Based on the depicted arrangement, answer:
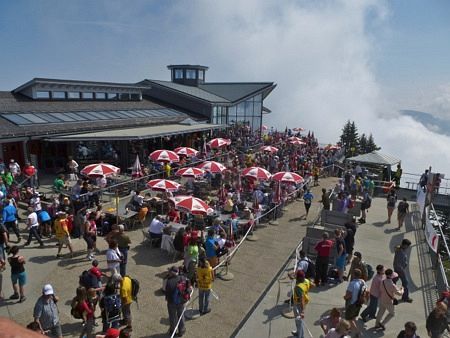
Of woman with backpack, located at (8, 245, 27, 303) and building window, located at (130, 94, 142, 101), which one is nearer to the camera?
woman with backpack, located at (8, 245, 27, 303)

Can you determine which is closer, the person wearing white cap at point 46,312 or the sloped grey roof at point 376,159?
the person wearing white cap at point 46,312

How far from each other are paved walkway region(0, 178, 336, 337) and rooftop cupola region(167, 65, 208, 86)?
31.5 metres

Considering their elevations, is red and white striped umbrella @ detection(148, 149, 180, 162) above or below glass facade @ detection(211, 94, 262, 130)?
below

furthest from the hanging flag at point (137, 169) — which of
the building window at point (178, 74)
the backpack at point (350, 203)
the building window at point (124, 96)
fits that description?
the building window at point (178, 74)

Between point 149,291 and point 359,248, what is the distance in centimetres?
838

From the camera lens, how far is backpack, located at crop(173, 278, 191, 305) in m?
8.26

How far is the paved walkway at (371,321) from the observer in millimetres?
9016

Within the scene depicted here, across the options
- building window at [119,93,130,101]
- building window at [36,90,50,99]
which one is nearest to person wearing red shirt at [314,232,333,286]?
building window at [36,90,50,99]

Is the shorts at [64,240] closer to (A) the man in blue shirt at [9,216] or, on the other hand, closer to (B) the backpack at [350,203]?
(A) the man in blue shirt at [9,216]

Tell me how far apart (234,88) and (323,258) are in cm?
3423

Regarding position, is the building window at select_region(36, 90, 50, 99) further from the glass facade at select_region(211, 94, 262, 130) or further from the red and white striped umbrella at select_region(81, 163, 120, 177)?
the glass facade at select_region(211, 94, 262, 130)

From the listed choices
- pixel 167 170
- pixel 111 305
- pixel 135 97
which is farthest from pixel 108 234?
pixel 135 97

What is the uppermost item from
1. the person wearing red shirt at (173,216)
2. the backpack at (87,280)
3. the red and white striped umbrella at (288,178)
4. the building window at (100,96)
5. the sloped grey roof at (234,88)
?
the sloped grey roof at (234,88)

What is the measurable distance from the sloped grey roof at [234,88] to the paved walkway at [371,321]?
2691cm
